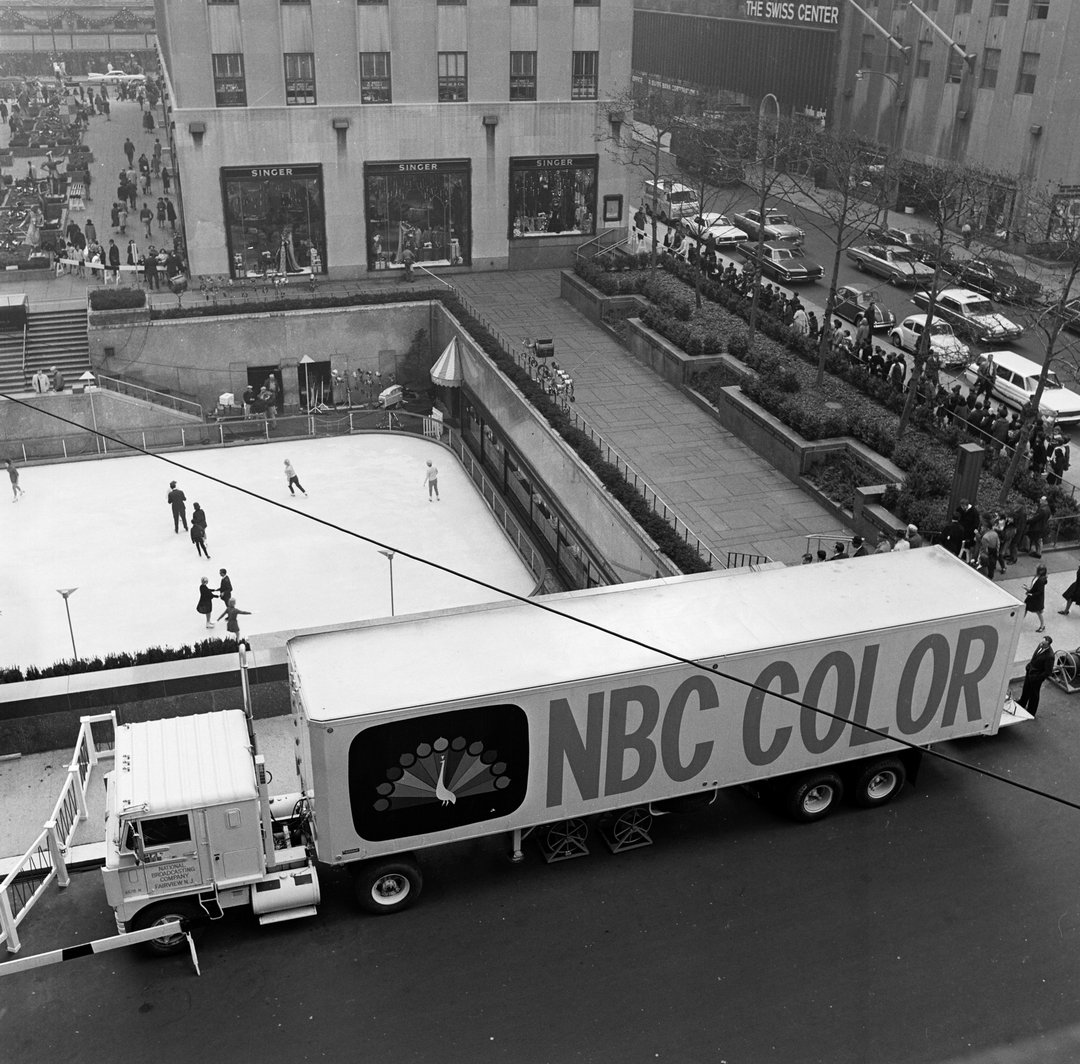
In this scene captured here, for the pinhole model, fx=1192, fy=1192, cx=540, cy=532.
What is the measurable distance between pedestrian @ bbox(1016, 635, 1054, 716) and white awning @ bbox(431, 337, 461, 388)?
22552 mm

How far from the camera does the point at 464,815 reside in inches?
546

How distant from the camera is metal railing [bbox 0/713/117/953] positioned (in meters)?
13.4

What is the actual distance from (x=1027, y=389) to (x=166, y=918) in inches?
1092

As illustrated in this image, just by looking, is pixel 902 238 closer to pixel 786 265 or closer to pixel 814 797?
pixel 786 265

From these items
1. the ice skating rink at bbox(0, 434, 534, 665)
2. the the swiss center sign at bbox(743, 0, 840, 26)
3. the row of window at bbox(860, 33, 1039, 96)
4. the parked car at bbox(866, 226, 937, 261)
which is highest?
the the swiss center sign at bbox(743, 0, 840, 26)

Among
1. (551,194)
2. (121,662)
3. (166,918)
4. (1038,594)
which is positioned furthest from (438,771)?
(551,194)

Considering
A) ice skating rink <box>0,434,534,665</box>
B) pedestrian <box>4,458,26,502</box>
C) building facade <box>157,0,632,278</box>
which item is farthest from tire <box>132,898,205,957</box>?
building facade <box>157,0,632,278</box>

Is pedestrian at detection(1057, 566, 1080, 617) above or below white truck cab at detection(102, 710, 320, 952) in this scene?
below

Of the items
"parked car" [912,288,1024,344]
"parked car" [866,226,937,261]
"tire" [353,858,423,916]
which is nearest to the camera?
"tire" [353,858,423,916]

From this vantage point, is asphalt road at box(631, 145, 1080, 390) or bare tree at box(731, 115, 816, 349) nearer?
asphalt road at box(631, 145, 1080, 390)

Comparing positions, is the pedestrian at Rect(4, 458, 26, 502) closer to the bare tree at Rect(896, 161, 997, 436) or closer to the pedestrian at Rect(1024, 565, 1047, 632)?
the bare tree at Rect(896, 161, 997, 436)

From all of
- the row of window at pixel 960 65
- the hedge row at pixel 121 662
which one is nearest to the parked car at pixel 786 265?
the row of window at pixel 960 65

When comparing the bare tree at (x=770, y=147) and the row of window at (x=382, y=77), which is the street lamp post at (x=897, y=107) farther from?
the row of window at (x=382, y=77)

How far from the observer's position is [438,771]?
13438mm
